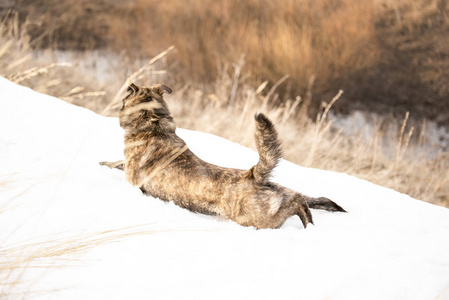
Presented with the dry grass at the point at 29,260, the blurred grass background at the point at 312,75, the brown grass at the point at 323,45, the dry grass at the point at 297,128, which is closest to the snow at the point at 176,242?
the dry grass at the point at 29,260

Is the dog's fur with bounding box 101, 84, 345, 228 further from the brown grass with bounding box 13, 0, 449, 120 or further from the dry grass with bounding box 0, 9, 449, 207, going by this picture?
the brown grass with bounding box 13, 0, 449, 120

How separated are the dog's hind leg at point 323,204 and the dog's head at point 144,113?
1.22 m

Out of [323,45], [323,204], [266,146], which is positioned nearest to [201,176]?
[266,146]

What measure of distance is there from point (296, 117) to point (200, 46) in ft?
8.33

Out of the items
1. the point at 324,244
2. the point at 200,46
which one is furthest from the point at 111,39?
the point at 324,244

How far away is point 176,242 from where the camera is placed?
6.71ft

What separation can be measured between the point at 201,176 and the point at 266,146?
571 millimetres

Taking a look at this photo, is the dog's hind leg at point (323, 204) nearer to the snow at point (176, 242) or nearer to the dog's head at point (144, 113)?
the snow at point (176, 242)

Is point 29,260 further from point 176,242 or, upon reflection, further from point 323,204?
point 323,204

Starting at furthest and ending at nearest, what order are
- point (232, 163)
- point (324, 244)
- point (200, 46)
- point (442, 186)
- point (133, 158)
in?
point (200, 46) < point (442, 186) < point (232, 163) < point (133, 158) < point (324, 244)

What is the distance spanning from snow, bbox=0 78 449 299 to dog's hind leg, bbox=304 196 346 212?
59mm

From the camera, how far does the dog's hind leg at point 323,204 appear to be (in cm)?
274

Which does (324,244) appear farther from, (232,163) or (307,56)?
(307,56)

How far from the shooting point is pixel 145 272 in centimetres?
175
